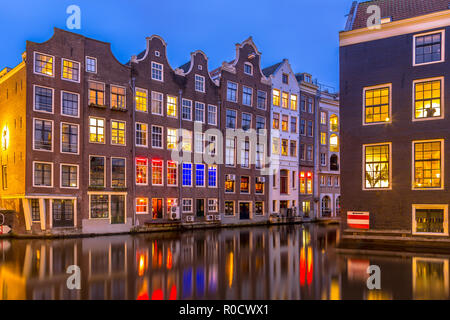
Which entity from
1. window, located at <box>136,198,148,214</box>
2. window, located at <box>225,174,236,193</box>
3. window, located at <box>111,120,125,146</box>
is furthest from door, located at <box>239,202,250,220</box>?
window, located at <box>111,120,125,146</box>

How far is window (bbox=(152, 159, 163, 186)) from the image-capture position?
109 feet

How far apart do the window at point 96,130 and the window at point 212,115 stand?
11914mm

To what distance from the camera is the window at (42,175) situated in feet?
87.1

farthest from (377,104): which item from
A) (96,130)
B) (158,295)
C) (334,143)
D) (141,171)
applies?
(334,143)

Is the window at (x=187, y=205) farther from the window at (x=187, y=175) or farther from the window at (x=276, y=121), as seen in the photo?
the window at (x=276, y=121)

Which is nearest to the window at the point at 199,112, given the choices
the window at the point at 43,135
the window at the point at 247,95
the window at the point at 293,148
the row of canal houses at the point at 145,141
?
the row of canal houses at the point at 145,141

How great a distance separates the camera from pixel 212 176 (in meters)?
38.0

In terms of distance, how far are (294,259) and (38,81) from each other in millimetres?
23153

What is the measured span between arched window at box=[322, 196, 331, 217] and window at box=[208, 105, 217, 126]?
21.9m

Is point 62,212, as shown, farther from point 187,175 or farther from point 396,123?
point 396,123

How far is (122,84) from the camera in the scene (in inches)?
1241

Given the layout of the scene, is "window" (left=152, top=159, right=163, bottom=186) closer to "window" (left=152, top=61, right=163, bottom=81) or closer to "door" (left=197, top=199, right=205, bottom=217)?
"door" (left=197, top=199, right=205, bottom=217)
